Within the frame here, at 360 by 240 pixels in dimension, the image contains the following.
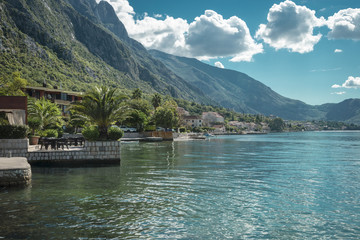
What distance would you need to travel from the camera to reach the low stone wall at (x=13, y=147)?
26.2 metres

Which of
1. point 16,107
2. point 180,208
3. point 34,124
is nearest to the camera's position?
point 180,208

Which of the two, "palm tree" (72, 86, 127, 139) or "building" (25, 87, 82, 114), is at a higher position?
"building" (25, 87, 82, 114)

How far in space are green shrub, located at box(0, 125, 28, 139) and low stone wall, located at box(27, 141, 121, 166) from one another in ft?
6.12

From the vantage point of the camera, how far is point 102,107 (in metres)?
30.2

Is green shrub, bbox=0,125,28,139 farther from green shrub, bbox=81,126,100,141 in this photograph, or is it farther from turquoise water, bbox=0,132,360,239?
turquoise water, bbox=0,132,360,239

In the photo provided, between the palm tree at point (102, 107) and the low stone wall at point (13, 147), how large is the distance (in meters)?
6.43

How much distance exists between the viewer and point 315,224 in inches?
472

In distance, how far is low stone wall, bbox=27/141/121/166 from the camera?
27.3 metres

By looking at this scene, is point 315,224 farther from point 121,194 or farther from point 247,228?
point 121,194

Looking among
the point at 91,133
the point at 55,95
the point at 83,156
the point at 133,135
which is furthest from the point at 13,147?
the point at 55,95

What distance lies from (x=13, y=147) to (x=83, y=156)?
5.99 meters

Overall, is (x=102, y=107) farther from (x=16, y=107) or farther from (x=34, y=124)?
(x=34, y=124)

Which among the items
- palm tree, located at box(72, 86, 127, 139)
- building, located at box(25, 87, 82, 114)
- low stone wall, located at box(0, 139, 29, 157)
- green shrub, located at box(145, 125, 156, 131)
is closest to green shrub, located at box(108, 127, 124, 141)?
palm tree, located at box(72, 86, 127, 139)

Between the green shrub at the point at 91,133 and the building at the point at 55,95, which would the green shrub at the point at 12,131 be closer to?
the green shrub at the point at 91,133
